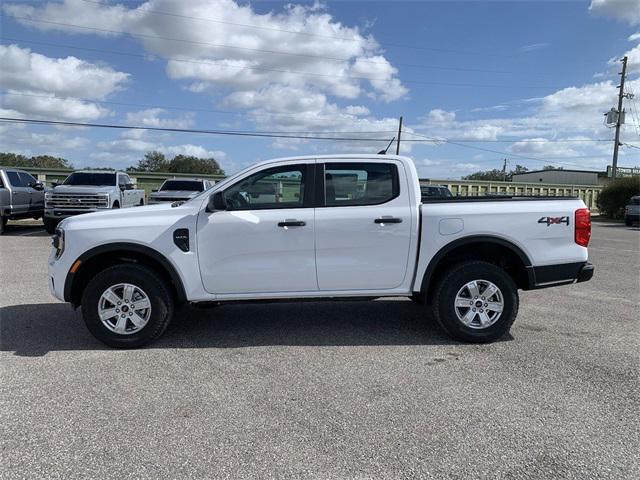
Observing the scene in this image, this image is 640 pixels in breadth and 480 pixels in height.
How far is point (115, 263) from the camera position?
514cm

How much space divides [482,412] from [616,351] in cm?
225

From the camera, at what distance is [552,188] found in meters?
46.3

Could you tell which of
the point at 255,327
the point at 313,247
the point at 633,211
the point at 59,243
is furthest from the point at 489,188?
the point at 59,243

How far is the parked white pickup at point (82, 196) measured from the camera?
14585 mm

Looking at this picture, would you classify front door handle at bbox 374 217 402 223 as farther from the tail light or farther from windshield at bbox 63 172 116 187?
windshield at bbox 63 172 116 187

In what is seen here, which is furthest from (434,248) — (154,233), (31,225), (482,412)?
(31,225)

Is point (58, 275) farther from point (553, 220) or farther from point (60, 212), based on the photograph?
point (60, 212)

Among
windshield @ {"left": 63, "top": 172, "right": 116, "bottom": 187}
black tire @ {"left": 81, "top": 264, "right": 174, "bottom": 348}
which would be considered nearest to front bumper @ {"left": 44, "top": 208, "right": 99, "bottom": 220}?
windshield @ {"left": 63, "top": 172, "right": 116, "bottom": 187}

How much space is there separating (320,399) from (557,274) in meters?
2.97

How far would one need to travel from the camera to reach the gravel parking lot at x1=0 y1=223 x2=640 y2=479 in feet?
9.64

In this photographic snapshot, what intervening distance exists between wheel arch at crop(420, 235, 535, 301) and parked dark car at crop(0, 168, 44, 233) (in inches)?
582

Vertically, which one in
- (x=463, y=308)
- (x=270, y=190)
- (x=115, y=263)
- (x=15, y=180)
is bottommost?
(x=463, y=308)

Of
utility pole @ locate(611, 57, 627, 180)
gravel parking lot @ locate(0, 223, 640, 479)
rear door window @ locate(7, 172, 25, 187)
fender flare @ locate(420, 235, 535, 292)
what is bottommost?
gravel parking lot @ locate(0, 223, 640, 479)

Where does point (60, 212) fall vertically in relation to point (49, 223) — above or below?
above
